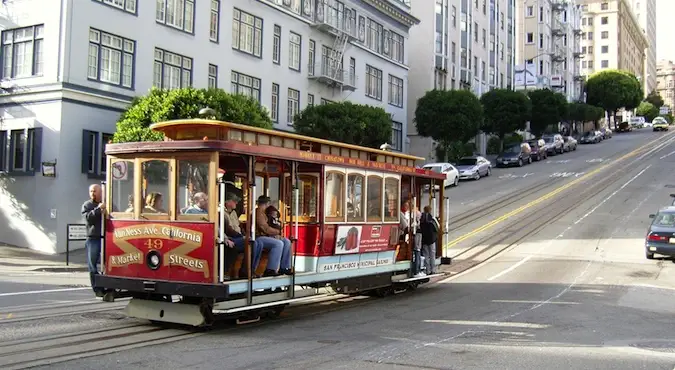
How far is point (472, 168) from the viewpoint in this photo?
45656 mm

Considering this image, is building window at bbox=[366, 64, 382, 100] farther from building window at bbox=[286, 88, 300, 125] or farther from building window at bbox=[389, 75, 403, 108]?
building window at bbox=[286, 88, 300, 125]

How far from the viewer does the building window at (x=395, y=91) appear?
2003 inches

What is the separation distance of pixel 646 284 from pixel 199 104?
14.8 m

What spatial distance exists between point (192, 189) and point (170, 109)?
14.4 meters

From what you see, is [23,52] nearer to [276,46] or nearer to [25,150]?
[25,150]

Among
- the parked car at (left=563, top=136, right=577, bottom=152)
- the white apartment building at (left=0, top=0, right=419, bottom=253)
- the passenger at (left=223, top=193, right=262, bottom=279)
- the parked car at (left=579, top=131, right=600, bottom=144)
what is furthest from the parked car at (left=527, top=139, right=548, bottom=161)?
the passenger at (left=223, top=193, right=262, bottom=279)

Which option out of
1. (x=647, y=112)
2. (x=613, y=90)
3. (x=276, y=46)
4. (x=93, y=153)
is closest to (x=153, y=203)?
(x=93, y=153)

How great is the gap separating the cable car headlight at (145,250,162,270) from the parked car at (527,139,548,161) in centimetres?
5155

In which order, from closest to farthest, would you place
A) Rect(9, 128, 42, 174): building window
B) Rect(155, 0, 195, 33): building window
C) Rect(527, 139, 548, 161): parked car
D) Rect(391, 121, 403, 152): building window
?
Rect(9, 128, 42, 174): building window → Rect(155, 0, 195, 33): building window → Rect(391, 121, 403, 152): building window → Rect(527, 139, 548, 161): parked car

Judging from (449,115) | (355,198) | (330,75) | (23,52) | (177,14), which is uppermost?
(177,14)

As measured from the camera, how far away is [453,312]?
12.7 meters

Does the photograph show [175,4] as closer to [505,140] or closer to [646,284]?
[646,284]

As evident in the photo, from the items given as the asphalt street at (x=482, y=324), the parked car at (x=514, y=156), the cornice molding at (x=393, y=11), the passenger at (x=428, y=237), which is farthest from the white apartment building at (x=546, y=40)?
the passenger at (x=428, y=237)

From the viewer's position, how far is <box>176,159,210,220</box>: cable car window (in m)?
9.91
